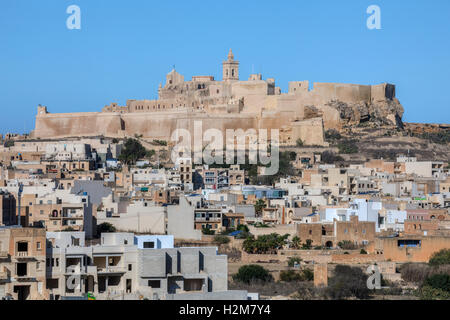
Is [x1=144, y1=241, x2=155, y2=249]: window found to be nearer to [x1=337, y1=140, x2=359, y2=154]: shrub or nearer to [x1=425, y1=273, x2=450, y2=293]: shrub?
[x1=425, y1=273, x2=450, y2=293]: shrub

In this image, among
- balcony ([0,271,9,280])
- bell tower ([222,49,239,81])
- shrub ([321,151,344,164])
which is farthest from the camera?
bell tower ([222,49,239,81])

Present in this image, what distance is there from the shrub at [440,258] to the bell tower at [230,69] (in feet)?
153

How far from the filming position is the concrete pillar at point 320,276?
2401 cm

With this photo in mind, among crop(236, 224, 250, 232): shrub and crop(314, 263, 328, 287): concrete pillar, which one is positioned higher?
crop(236, 224, 250, 232): shrub

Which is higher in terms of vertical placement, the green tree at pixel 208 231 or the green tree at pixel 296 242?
the green tree at pixel 208 231

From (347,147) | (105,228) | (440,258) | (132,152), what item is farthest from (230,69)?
(440,258)

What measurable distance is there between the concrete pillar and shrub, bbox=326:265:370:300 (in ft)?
0.41

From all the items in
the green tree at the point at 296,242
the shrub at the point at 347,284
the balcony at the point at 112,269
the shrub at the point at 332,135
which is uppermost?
the shrub at the point at 332,135

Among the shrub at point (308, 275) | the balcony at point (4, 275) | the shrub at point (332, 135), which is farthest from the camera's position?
the shrub at point (332, 135)

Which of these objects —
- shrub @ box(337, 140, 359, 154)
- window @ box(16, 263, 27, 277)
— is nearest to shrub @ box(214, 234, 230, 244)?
window @ box(16, 263, 27, 277)

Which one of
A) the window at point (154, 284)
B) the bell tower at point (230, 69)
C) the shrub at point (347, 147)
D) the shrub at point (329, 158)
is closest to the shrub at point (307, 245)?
the window at point (154, 284)

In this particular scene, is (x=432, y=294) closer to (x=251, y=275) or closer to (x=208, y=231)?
(x=251, y=275)

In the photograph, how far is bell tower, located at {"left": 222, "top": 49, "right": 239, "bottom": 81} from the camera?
7350cm

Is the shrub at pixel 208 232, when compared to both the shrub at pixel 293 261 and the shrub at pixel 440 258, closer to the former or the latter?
the shrub at pixel 293 261
